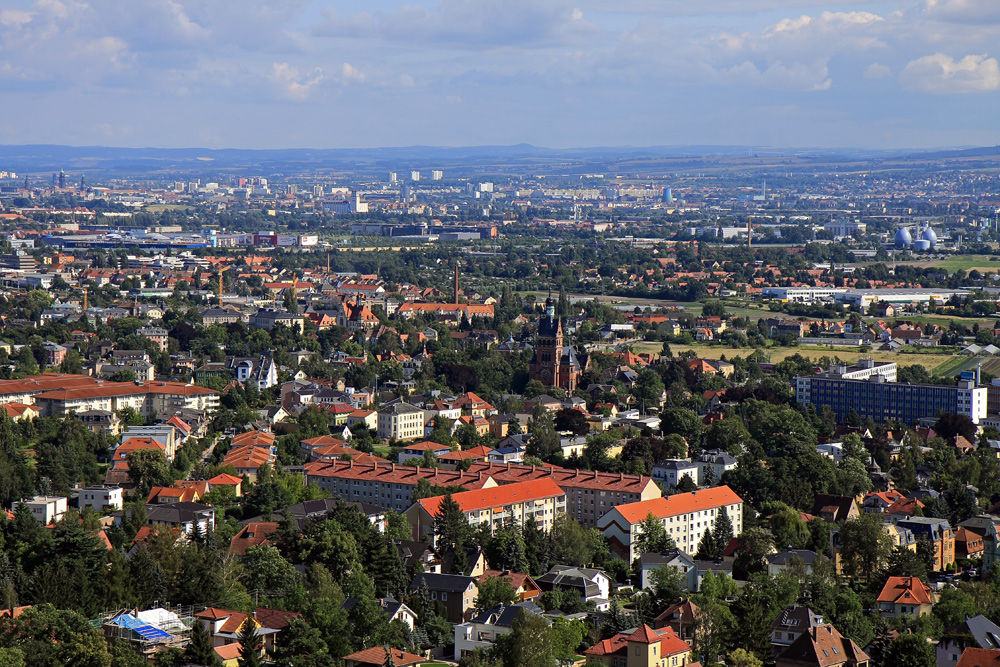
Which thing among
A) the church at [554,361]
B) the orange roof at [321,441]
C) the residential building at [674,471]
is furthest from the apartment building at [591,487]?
the church at [554,361]

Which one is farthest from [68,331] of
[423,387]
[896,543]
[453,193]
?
[453,193]

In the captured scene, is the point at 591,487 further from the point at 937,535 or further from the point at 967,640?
the point at 967,640

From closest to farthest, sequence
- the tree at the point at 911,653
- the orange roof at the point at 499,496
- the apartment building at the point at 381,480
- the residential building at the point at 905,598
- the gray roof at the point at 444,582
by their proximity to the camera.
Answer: the tree at the point at 911,653 → the gray roof at the point at 444,582 → the residential building at the point at 905,598 → the orange roof at the point at 499,496 → the apartment building at the point at 381,480

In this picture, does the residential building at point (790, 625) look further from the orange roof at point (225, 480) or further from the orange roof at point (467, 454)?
the orange roof at point (467, 454)

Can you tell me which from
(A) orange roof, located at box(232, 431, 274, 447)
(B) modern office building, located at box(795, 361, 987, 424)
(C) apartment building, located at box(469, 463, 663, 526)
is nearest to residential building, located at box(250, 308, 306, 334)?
(B) modern office building, located at box(795, 361, 987, 424)

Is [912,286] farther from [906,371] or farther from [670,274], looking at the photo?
[906,371]
